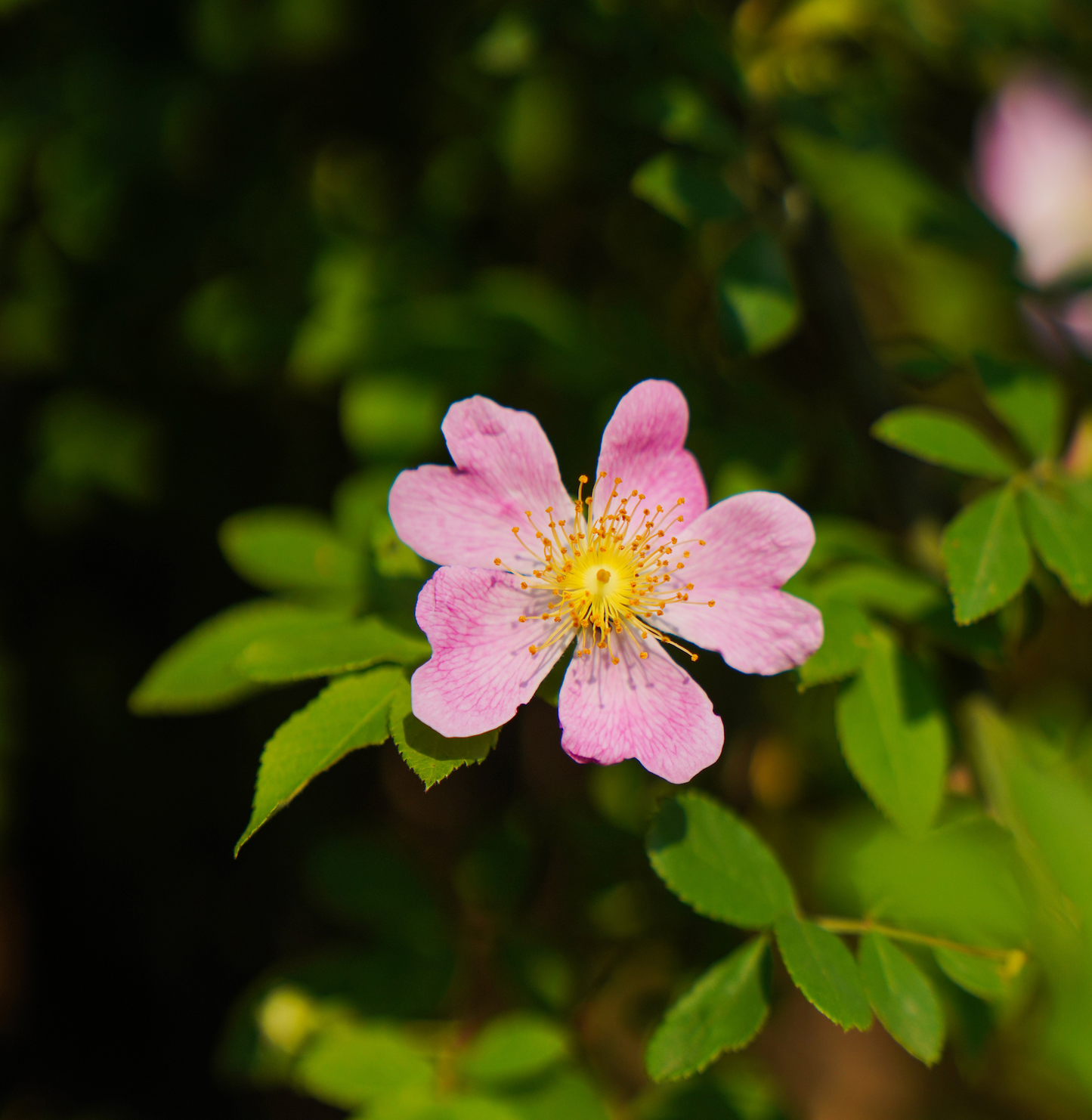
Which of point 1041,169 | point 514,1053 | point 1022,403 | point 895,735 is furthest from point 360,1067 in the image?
point 1041,169

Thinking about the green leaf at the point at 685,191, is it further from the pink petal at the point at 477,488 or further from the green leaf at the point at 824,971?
the green leaf at the point at 824,971

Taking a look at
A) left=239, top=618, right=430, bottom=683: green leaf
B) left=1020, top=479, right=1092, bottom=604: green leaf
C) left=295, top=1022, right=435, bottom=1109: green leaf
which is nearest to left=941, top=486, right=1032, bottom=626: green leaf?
left=1020, top=479, right=1092, bottom=604: green leaf

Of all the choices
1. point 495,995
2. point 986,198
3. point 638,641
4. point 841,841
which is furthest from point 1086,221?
point 495,995

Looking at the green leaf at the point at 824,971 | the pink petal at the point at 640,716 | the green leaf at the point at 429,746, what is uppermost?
the green leaf at the point at 429,746

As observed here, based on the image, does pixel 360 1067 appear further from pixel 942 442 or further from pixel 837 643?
pixel 942 442

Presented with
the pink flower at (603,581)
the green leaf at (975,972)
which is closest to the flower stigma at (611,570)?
the pink flower at (603,581)
